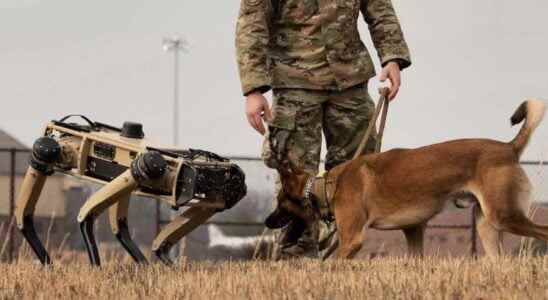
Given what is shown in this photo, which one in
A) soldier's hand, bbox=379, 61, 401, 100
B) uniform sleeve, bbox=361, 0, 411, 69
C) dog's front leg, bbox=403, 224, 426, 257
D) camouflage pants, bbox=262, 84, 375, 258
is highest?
uniform sleeve, bbox=361, 0, 411, 69

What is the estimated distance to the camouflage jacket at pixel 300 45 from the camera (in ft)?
23.8

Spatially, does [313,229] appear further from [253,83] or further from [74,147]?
[74,147]

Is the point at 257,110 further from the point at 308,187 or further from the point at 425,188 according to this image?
the point at 425,188

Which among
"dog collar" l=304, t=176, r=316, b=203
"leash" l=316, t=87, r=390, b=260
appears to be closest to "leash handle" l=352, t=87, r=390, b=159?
"leash" l=316, t=87, r=390, b=260

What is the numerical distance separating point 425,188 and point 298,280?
6.63 ft

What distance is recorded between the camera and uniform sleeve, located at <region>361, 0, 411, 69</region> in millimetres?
7652

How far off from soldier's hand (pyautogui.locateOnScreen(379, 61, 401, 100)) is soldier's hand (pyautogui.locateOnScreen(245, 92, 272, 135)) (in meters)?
0.93

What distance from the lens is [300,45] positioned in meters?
7.40

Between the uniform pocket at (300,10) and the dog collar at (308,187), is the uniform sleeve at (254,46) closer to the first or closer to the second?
the uniform pocket at (300,10)

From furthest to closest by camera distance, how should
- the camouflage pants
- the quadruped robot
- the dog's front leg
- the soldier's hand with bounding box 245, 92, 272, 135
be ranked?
the dog's front leg → the camouflage pants → the soldier's hand with bounding box 245, 92, 272, 135 → the quadruped robot

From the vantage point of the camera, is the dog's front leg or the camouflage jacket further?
the dog's front leg

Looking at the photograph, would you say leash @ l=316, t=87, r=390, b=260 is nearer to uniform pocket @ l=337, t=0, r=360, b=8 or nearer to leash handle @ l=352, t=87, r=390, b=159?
leash handle @ l=352, t=87, r=390, b=159

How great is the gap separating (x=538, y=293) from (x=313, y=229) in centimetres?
315

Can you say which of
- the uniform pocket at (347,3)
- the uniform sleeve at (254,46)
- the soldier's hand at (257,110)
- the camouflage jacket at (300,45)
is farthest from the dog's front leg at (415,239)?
the uniform pocket at (347,3)
